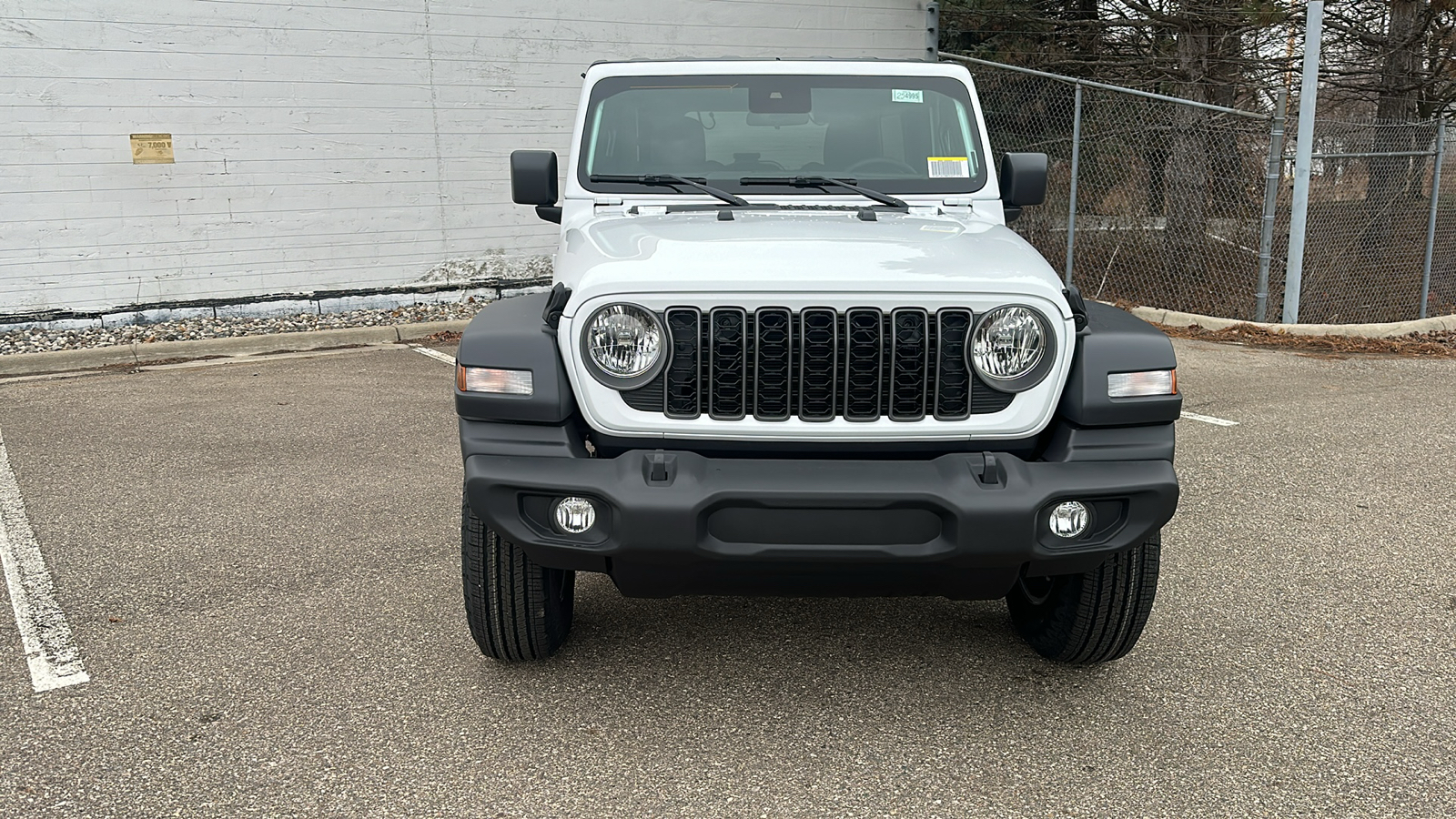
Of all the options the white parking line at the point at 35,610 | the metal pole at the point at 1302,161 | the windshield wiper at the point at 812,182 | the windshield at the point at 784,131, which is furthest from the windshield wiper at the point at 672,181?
the metal pole at the point at 1302,161

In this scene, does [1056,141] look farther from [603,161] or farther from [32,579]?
[32,579]

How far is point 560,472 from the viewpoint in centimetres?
289

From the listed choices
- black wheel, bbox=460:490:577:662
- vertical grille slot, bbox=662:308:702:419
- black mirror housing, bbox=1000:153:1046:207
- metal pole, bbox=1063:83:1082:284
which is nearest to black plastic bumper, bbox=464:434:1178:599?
vertical grille slot, bbox=662:308:702:419

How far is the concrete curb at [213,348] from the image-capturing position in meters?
9.21

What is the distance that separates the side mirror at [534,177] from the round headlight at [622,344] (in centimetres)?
149

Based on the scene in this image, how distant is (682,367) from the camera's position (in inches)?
119

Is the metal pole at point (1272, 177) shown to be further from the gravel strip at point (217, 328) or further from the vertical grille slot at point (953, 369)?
the vertical grille slot at point (953, 369)

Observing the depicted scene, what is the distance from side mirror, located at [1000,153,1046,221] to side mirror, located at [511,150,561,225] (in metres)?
1.70

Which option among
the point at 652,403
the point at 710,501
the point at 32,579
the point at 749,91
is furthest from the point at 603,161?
the point at 32,579

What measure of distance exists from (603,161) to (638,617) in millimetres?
1716

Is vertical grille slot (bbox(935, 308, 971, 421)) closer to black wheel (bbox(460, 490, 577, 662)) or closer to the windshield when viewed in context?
black wheel (bbox(460, 490, 577, 662))

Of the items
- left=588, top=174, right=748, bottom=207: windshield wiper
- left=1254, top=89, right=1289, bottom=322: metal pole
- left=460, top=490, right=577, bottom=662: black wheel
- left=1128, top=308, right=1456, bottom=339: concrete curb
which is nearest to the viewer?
left=460, top=490, right=577, bottom=662: black wheel

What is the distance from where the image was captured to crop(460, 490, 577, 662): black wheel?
10.8ft

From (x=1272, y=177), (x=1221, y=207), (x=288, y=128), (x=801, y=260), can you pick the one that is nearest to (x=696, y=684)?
(x=801, y=260)
